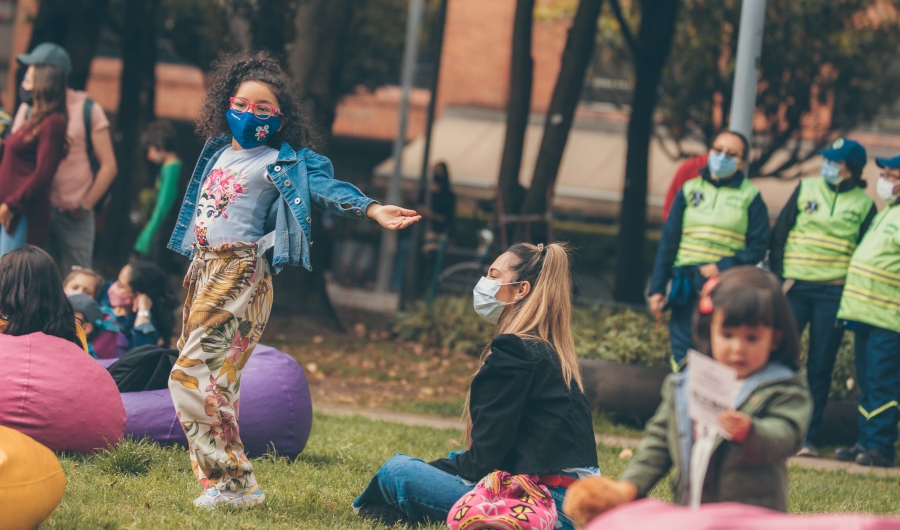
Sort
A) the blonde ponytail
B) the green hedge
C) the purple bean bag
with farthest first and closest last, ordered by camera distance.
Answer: the green hedge < the purple bean bag < the blonde ponytail

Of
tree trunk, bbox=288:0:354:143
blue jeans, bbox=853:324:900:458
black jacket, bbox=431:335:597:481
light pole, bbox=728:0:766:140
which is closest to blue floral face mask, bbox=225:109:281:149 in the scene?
black jacket, bbox=431:335:597:481

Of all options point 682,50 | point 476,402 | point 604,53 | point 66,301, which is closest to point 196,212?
point 66,301

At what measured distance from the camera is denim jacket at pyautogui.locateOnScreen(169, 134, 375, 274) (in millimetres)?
4180

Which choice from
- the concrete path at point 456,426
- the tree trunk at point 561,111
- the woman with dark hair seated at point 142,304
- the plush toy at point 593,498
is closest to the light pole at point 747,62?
the concrete path at point 456,426

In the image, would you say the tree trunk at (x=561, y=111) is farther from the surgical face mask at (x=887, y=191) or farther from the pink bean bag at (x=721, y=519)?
the pink bean bag at (x=721, y=519)

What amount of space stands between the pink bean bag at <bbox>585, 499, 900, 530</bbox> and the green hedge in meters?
5.62

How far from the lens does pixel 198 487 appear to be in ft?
15.4

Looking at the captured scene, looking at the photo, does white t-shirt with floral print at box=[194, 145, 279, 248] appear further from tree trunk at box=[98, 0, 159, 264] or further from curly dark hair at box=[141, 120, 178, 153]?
tree trunk at box=[98, 0, 159, 264]

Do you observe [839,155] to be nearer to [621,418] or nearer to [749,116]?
[749,116]

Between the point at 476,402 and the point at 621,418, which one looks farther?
the point at 621,418

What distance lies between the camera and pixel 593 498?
2.85 meters

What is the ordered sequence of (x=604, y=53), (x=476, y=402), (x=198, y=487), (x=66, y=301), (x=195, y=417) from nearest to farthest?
(x=476, y=402) < (x=195, y=417) < (x=198, y=487) < (x=66, y=301) < (x=604, y=53)

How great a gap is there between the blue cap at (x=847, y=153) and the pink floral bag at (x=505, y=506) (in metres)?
4.07

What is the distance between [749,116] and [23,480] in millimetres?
6039
